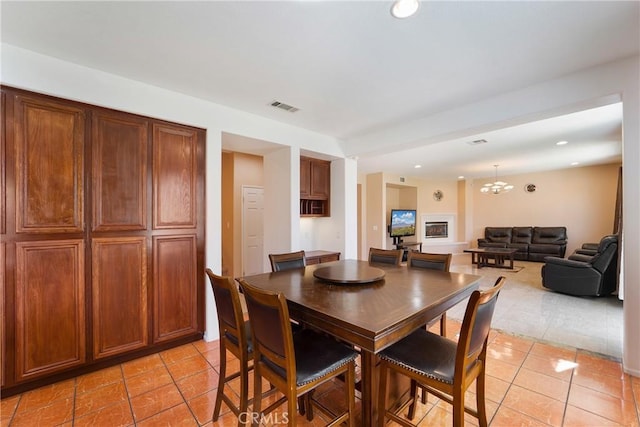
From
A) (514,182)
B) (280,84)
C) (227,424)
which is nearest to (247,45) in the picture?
(280,84)

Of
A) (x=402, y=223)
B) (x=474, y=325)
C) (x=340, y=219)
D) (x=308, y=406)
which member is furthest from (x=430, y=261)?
(x=402, y=223)

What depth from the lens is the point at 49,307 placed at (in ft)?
7.03

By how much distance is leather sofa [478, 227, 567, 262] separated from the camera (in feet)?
23.9

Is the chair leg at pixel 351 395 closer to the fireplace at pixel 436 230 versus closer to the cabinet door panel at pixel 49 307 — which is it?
the cabinet door panel at pixel 49 307

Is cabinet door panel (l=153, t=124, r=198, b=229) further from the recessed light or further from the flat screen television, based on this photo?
the flat screen television

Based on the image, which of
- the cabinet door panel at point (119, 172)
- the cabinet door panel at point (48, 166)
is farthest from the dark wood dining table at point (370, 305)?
the cabinet door panel at point (48, 166)

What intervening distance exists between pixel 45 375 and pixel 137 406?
0.88m

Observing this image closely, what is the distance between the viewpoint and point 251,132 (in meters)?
3.28

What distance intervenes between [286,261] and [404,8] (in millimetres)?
2138

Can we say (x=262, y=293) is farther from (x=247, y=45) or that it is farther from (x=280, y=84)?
(x=280, y=84)

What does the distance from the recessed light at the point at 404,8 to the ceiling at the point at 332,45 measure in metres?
0.04

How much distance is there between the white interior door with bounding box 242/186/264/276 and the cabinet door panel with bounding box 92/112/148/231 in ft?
8.58

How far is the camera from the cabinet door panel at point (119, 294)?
92.4 inches

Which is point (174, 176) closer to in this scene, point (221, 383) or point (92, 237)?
point (92, 237)
